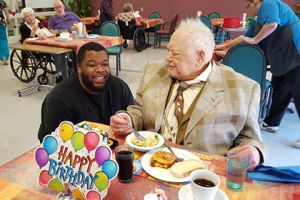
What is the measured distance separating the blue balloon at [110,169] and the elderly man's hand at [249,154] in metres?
0.45

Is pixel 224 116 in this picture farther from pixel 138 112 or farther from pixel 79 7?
pixel 79 7

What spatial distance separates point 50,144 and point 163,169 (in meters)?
0.42

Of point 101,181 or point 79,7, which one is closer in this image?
point 101,181

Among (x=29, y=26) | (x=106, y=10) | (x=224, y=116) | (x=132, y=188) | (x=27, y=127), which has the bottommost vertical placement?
(x=27, y=127)

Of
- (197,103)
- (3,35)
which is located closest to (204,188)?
(197,103)

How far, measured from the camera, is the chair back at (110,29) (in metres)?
5.20

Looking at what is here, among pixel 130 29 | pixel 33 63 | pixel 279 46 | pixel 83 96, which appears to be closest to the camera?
pixel 83 96

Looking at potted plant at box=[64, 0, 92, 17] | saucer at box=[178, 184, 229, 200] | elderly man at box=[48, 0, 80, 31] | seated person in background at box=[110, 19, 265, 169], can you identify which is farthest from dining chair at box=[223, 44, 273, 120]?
potted plant at box=[64, 0, 92, 17]

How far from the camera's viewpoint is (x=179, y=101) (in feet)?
4.88

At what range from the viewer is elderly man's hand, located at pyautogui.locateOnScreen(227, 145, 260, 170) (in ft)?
3.59

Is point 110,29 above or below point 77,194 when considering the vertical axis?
above

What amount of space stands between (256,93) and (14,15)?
7.96m

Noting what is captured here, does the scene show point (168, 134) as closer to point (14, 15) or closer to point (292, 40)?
point (292, 40)

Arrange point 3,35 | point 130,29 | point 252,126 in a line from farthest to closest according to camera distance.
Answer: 1. point 130,29
2. point 3,35
3. point 252,126
